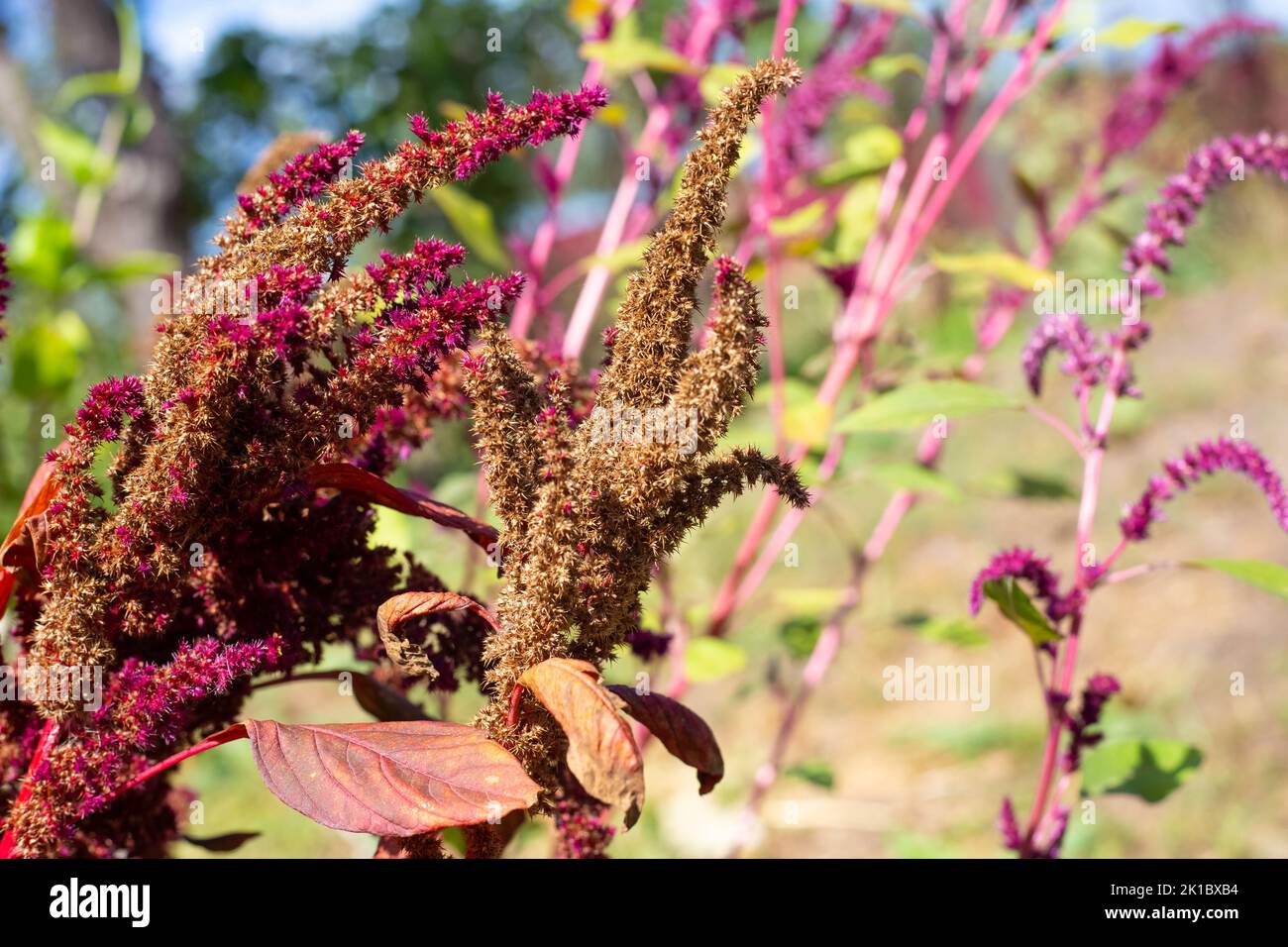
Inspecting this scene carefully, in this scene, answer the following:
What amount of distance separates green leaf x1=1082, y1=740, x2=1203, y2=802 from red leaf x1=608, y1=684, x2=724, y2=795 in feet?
2.28

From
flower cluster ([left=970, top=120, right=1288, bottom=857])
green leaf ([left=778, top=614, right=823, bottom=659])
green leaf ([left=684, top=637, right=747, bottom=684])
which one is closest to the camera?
flower cluster ([left=970, top=120, right=1288, bottom=857])

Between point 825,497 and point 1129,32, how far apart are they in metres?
3.65

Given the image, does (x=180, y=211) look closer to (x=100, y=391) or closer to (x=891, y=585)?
(x=891, y=585)

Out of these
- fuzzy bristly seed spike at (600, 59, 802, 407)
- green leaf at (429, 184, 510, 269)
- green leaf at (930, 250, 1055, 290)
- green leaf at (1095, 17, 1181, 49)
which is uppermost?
green leaf at (1095, 17, 1181, 49)

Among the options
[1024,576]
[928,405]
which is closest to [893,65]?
[928,405]

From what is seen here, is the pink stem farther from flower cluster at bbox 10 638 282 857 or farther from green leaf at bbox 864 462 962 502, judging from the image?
flower cluster at bbox 10 638 282 857

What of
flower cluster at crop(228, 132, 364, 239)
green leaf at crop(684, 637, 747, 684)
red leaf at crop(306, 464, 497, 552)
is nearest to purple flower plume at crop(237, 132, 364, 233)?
flower cluster at crop(228, 132, 364, 239)

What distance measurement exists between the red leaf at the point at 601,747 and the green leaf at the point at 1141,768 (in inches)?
33.6

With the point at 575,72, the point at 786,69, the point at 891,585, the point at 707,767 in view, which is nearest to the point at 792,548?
the point at 707,767

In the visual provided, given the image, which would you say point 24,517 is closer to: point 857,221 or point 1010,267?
point 1010,267

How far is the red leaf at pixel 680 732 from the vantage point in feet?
2.46

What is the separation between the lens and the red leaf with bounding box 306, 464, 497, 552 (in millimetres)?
760

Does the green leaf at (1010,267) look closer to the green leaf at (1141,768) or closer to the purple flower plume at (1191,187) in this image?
the purple flower plume at (1191,187)
